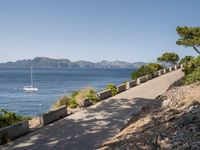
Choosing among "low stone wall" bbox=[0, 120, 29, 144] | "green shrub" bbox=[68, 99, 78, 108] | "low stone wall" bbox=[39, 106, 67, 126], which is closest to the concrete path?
"low stone wall" bbox=[0, 120, 29, 144]

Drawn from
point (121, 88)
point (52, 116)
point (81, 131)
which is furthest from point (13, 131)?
point (121, 88)

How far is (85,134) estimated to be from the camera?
11.7 meters

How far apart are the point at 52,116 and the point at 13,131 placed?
9.30ft

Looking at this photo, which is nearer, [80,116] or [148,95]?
[80,116]

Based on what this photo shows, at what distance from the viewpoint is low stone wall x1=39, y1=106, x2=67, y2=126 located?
13.6 m

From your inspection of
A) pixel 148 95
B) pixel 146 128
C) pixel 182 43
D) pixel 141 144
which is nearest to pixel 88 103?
pixel 148 95

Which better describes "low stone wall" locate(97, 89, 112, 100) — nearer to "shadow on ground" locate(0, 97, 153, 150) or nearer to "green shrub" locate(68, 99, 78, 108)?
"green shrub" locate(68, 99, 78, 108)

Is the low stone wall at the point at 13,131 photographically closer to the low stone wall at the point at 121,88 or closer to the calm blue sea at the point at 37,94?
the low stone wall at the point at 121,88

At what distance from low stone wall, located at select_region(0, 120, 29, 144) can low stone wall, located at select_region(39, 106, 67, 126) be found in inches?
51.0

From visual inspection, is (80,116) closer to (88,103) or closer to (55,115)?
(55,115)

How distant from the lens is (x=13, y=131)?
11.6 meters

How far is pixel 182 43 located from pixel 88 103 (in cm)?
3052

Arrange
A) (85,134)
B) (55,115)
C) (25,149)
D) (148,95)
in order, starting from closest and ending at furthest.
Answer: (25,149) → (85,134) → (55,115) → (148,95)

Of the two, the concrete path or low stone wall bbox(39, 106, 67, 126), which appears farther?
low stone wall bbox(39, 106, 67, 126)
